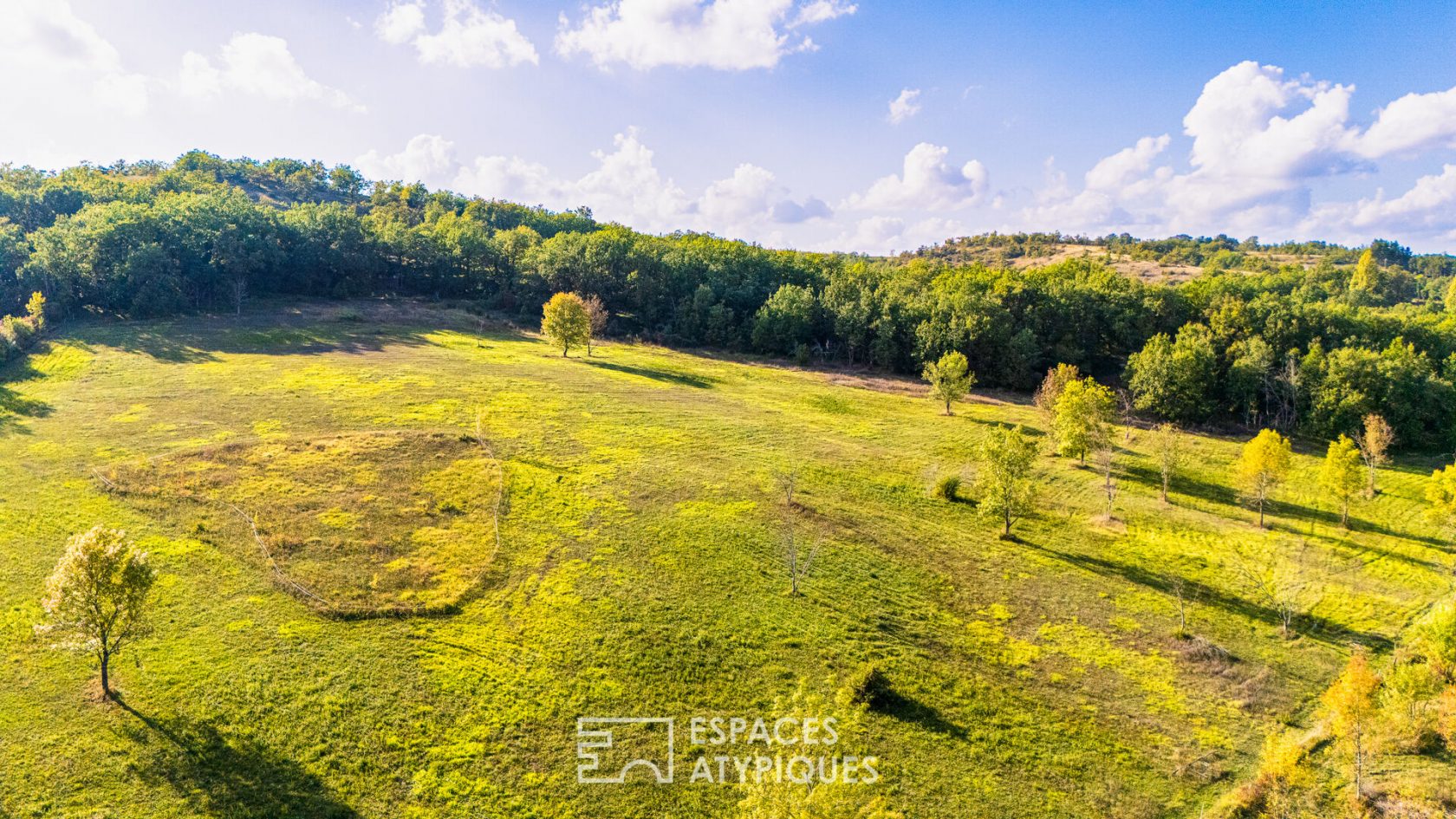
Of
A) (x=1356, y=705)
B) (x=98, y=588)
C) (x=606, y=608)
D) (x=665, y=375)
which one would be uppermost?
(x=665, y=375)

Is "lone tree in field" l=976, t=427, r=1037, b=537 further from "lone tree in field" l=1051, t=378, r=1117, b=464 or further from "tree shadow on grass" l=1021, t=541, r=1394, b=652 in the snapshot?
"lone tree in field" l=1051, t=378, r=1117, b=464

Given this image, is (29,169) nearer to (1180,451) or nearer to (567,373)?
(567,373)

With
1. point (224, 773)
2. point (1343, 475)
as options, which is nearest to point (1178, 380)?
point (1343, 475)

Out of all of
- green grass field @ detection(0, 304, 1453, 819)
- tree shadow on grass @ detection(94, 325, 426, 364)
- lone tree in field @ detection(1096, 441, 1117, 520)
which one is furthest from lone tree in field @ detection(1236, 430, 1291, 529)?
tree shadow on grass @ detection(94, 325, 426, 364)

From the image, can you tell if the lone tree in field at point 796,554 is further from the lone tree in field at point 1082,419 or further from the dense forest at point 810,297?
the dense forest at point 810,297

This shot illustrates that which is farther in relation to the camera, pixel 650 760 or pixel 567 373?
pixel 567 373

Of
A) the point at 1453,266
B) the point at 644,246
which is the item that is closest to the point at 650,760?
the point at 644,246

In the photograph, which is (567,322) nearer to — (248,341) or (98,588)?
(248,341)
